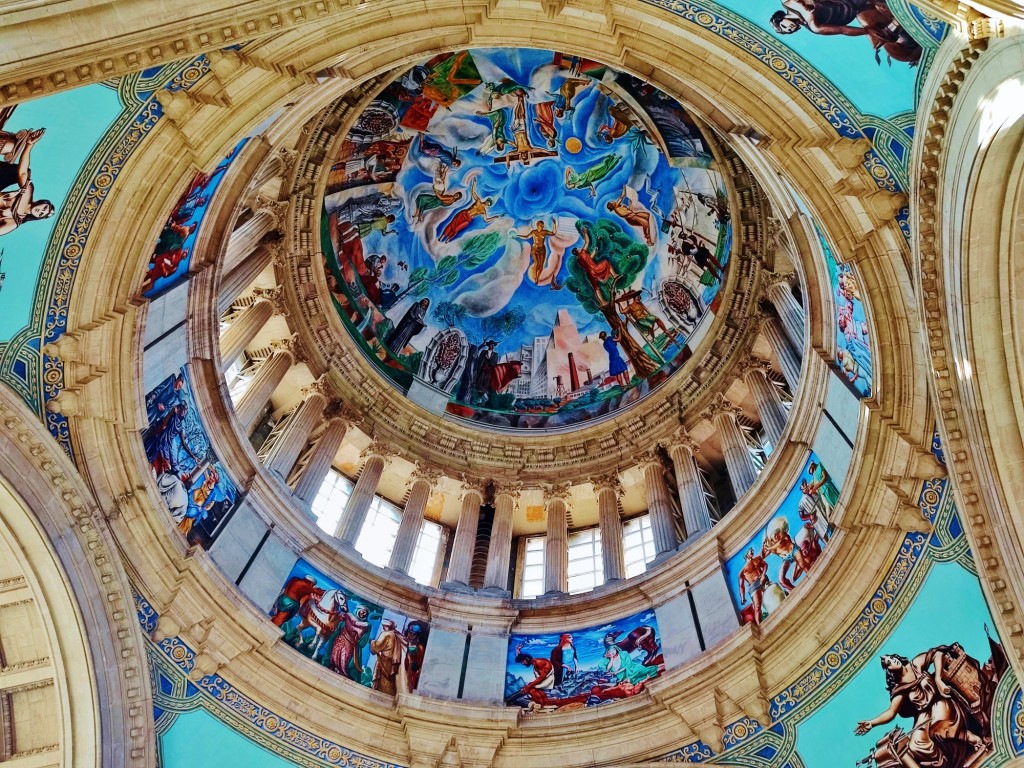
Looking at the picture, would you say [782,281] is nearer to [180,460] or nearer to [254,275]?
[254,275]

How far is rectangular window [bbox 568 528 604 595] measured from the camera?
2070 centimetres

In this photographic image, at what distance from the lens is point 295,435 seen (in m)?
20.7

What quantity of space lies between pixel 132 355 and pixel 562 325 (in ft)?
47.5

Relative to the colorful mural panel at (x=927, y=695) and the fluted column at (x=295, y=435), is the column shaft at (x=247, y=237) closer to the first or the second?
the fluted column at (x=295, y=435)

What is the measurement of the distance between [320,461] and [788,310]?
395 inches

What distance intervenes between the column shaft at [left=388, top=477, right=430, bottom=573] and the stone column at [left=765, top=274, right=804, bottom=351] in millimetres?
8540

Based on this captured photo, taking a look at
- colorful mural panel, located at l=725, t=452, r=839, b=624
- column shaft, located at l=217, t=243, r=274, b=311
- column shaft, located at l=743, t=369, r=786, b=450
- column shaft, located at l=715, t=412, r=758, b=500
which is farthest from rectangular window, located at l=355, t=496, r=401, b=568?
column shaft, located at l=743, t=369, r=786, b=450

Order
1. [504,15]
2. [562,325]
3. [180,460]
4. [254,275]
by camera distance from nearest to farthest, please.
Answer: [504,15] → [180,460] → [254,275] → [562,325]

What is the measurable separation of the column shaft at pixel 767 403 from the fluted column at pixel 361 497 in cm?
824

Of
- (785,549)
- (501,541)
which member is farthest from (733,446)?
(501,541)

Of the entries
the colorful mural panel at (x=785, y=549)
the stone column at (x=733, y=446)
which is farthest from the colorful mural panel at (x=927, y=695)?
the stone column at (x=733, y=446)

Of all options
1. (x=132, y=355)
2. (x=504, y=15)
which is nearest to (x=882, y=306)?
(x=504, y=15)

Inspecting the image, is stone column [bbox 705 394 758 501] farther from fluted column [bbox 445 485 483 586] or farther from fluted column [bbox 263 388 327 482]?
fluted column [bbox 263 388 327 482]

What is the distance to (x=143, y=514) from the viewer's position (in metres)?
14.8
